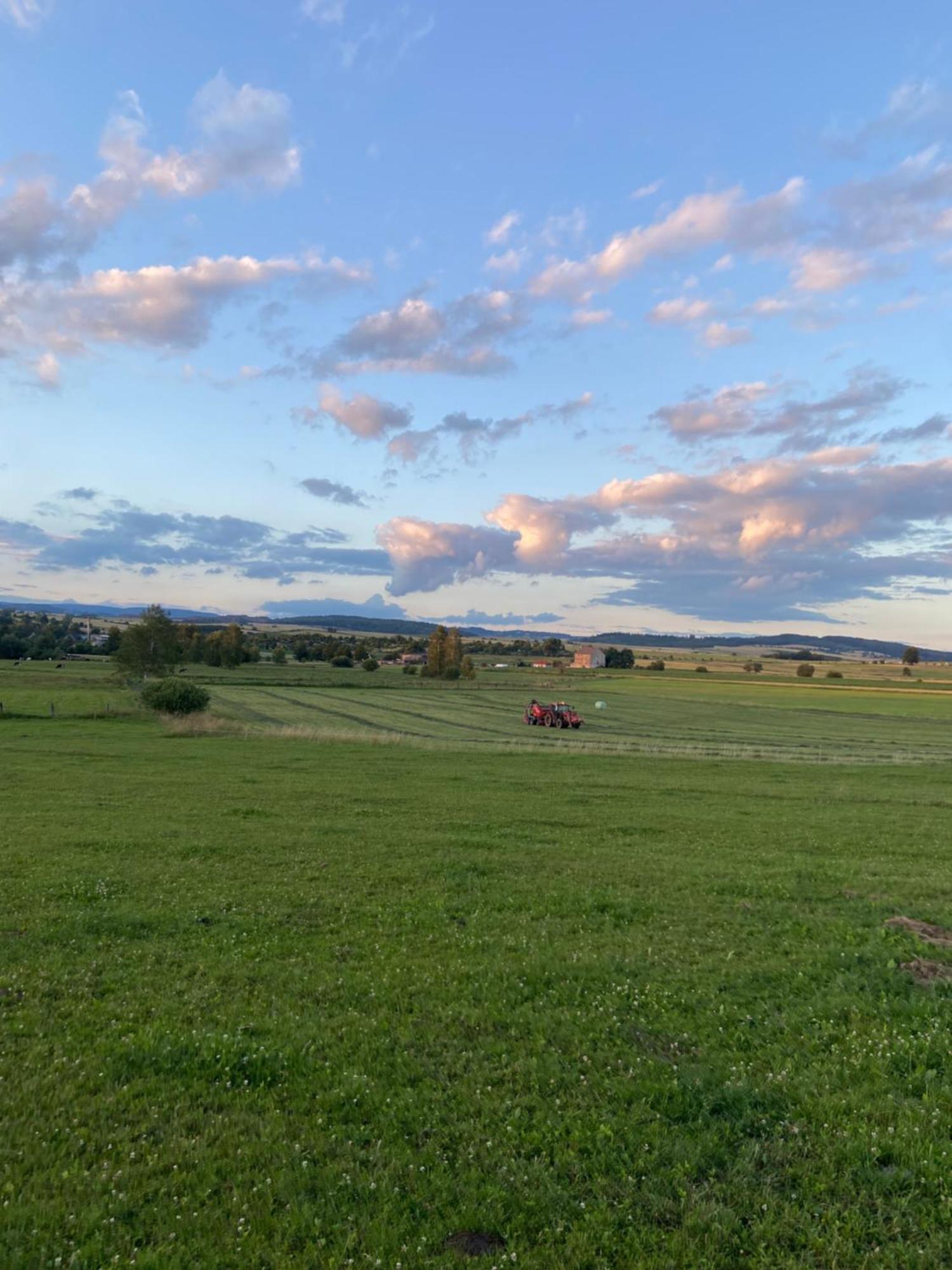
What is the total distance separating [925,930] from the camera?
10422 millimetres

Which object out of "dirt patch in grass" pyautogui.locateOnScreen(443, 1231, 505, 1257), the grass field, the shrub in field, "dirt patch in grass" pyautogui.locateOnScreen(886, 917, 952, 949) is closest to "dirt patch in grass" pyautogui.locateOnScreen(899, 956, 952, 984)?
the grass field

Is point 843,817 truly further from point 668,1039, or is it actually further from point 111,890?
point 111,890

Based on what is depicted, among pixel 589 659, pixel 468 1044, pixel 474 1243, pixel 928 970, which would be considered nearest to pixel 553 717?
pixel 928 970

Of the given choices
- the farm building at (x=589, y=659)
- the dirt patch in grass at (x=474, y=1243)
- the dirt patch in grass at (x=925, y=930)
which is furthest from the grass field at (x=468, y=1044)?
the farm building at (x=589, y=659)

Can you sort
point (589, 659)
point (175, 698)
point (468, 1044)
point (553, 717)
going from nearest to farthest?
point (468, 1044)
point (175, 698)
point (553, 717)
point (589, 659)

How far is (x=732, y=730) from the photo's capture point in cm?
6347

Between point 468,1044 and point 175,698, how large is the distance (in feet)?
168

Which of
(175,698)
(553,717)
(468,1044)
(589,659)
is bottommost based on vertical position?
(553,717)

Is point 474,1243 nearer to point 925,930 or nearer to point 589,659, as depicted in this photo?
point 925,930

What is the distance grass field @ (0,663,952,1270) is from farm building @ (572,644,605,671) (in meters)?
153

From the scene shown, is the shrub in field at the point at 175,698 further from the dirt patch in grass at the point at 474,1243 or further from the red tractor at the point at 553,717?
the dirt patch in grass at the point at 474,1243

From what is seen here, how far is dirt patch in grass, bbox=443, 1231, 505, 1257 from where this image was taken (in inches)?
182

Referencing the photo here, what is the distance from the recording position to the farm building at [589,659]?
172 meters

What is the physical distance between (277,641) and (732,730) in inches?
5689
